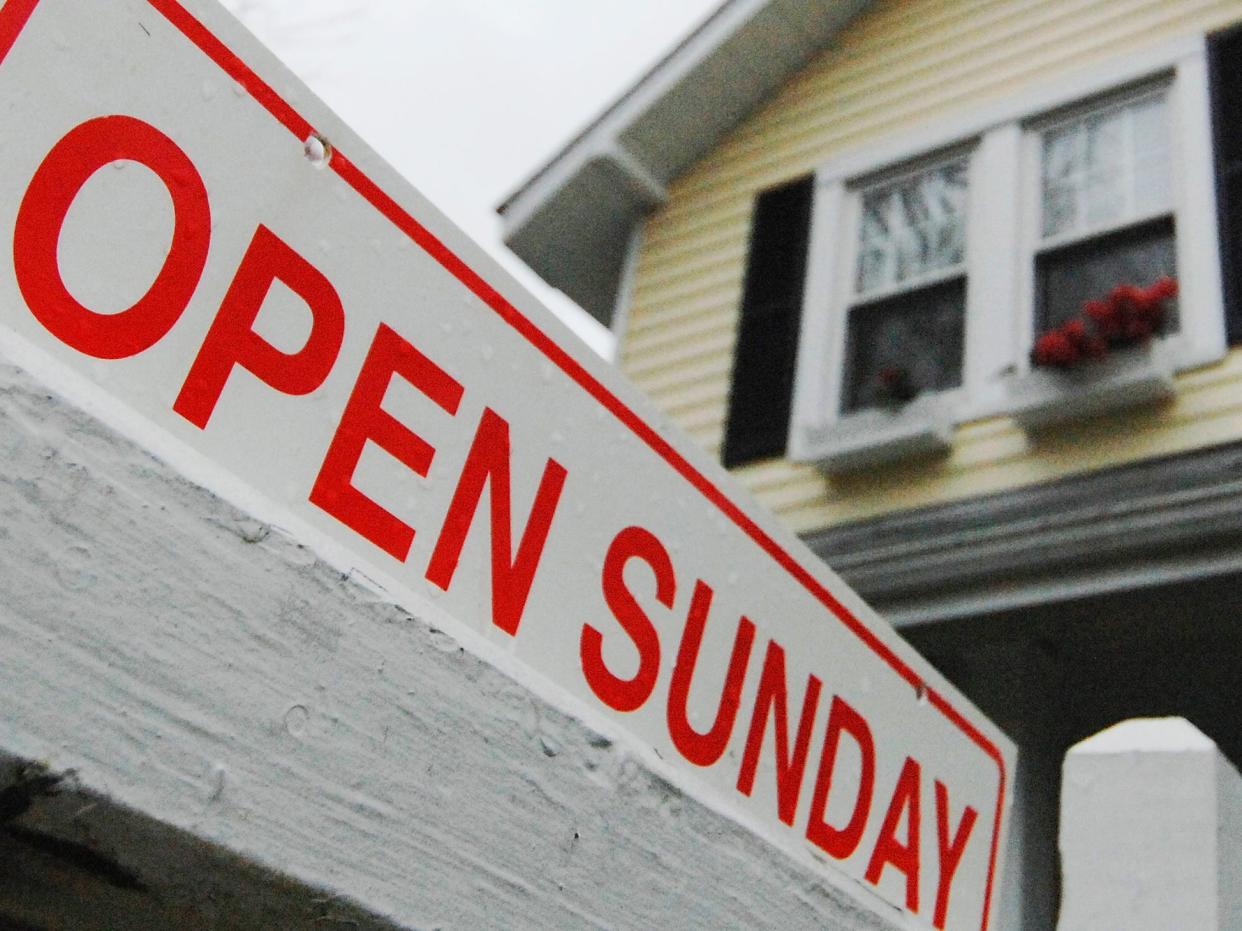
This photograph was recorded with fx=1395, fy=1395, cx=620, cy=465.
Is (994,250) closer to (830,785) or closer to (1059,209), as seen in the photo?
(1059,209)

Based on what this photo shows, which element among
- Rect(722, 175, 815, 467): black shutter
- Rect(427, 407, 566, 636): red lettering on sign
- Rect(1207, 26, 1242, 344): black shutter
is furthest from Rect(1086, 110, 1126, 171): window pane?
Rect(427, 407, 566, 636): red lettering on sign

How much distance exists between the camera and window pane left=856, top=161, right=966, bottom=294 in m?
6.36

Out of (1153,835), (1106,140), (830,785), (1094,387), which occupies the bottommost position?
(830,785)

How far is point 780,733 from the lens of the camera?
1741mm

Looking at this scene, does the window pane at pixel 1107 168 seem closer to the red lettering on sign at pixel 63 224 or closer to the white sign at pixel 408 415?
the white sign at pixel 408 415

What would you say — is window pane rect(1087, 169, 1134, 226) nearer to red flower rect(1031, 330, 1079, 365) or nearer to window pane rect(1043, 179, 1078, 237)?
window pane rect(1043, 179, 1078, 237)

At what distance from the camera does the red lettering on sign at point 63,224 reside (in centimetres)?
113

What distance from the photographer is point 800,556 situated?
182cm

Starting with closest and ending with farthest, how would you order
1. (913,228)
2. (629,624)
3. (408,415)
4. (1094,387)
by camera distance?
(408,415), (629,624), (1094,387), (913,228)

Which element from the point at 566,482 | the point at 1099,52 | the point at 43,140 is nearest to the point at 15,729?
the point at 43,140

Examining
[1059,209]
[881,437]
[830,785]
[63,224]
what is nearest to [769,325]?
[881,437]

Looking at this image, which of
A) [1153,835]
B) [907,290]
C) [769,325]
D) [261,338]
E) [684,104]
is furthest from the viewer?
[684,104]

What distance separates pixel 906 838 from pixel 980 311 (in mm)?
4260

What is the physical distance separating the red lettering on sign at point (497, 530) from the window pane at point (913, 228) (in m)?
5.09
